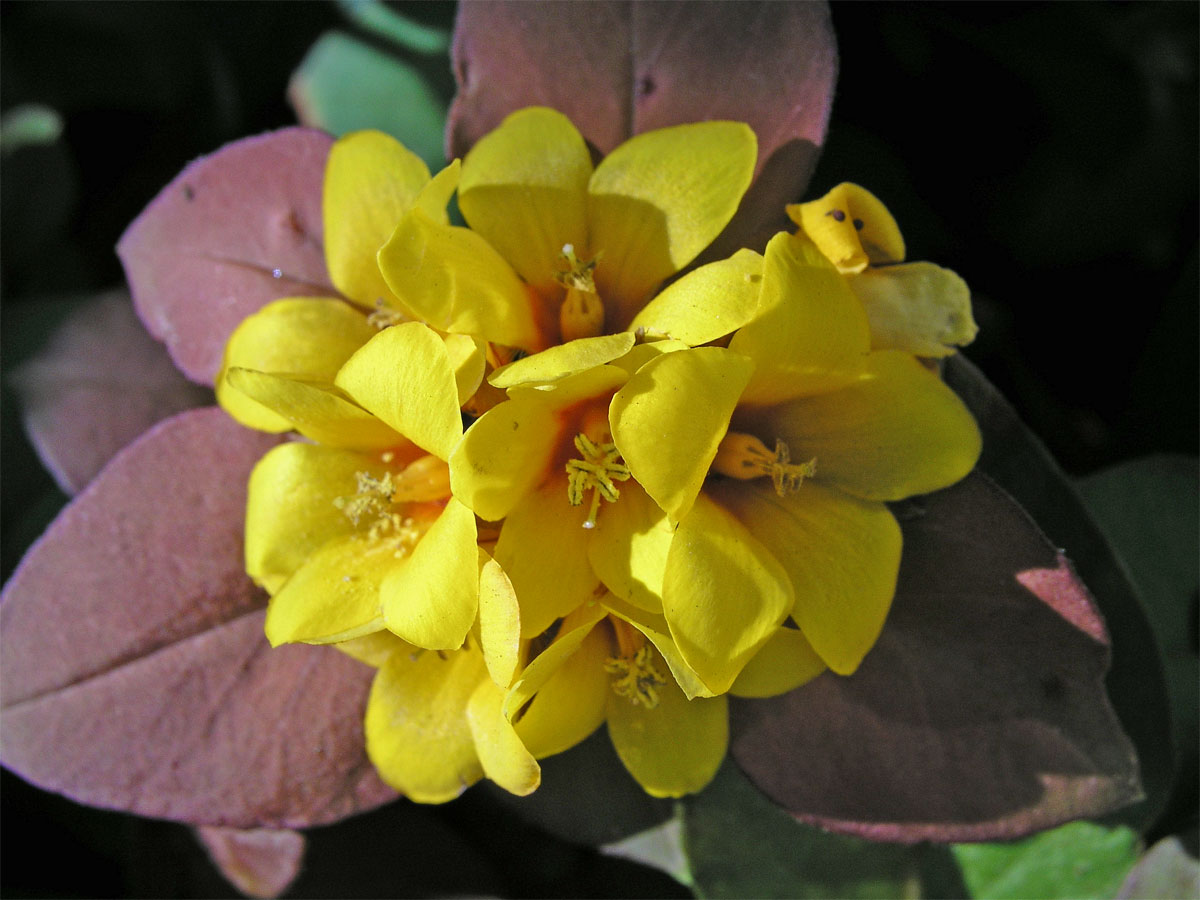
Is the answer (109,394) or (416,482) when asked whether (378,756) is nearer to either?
(416,482)

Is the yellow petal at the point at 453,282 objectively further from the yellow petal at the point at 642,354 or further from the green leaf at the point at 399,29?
the green leaf at the point at 399,29

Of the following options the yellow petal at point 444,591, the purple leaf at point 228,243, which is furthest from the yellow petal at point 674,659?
the purple leaf at point 228,243

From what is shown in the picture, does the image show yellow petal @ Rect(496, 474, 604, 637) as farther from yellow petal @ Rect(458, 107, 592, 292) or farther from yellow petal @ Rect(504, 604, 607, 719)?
yellow petal @ Rect(458, 107, 592, 292)

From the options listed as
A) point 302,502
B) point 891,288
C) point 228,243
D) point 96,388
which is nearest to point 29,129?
point 96,388

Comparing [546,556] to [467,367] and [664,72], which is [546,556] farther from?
[664,72]

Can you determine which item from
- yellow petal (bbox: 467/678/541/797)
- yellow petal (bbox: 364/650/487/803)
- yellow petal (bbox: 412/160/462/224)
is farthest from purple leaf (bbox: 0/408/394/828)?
yellow petal (bbox: 412/160/462/224)

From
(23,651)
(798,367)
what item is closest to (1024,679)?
(798,367)
